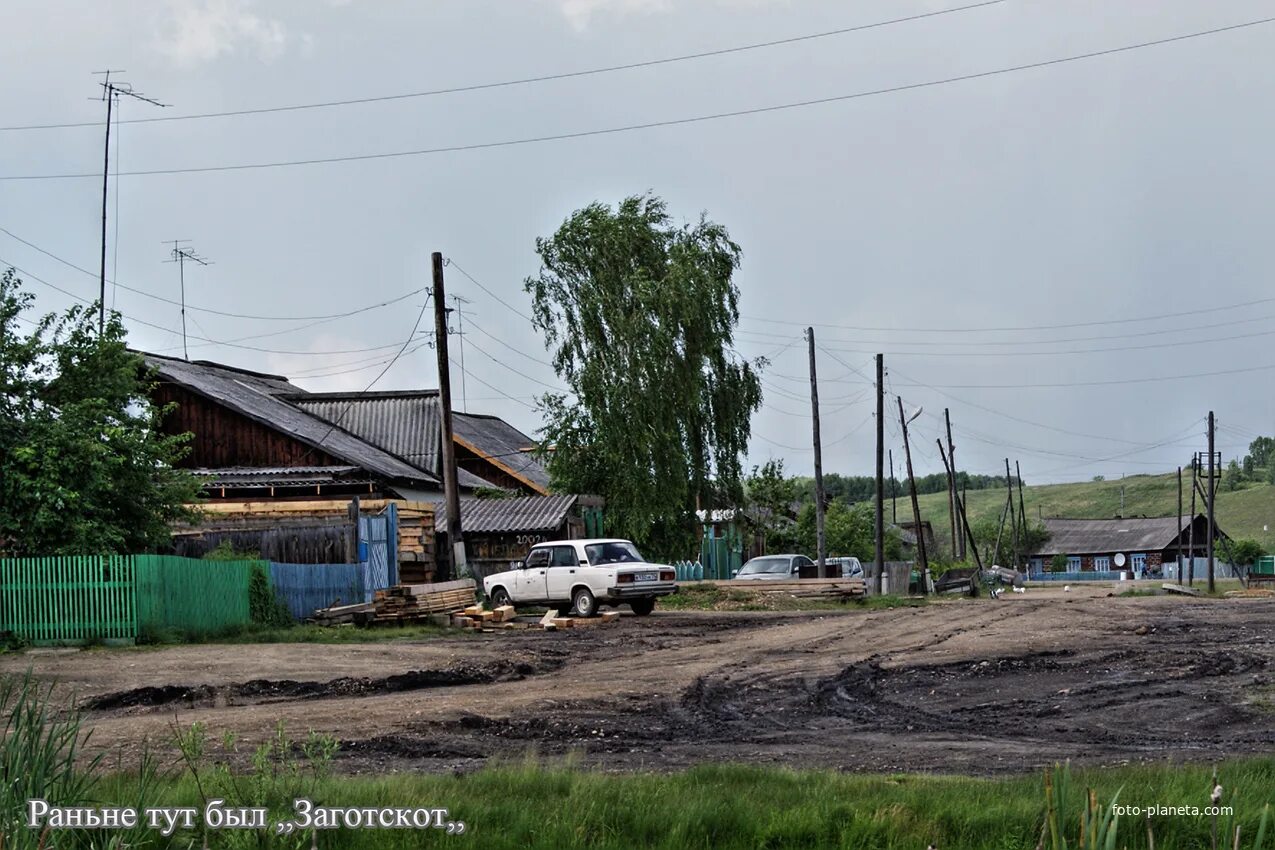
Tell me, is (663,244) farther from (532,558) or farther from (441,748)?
(441,748)

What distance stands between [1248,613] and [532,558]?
15673 millimetres

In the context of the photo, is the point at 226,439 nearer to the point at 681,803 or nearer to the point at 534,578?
the point at 534,578

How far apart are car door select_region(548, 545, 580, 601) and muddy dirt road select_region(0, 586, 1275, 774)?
19.1 feet

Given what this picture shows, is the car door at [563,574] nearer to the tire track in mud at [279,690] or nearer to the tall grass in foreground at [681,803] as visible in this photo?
the tire track in mud at [279,690]

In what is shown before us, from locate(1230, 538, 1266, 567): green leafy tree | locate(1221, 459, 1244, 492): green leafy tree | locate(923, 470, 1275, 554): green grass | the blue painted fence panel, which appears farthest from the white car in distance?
locate(1221, 459, 1244, 492): green leafy tree

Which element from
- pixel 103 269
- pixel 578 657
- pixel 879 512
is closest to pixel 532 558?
pixel 578 657

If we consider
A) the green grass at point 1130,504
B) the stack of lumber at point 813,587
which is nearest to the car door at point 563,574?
the stack of lumber at point 813,587

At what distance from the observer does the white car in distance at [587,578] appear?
32406mm

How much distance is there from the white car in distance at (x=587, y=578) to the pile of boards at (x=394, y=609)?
3176 mm

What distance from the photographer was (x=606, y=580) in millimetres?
32344

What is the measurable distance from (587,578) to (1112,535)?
3842 inches

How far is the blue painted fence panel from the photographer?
95.4ft

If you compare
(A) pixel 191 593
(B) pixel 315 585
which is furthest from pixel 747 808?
(B) pixel 315 585

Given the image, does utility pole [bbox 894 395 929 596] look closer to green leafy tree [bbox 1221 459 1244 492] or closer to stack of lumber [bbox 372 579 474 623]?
stack of lumber [bbox 372 579 474 623]
